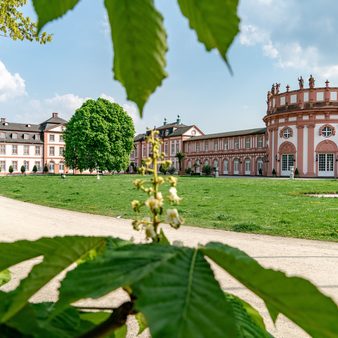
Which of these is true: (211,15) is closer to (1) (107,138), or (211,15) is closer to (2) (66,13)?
(2) (66,13)

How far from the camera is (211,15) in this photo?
1.08 feet

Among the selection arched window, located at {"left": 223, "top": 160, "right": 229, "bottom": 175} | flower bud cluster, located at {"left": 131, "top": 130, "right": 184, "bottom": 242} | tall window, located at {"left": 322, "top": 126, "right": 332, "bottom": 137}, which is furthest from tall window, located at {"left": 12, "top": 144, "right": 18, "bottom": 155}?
flower bud cluster, located at {"left": 131, "top": 130, "right": 184, "bottom": 242}

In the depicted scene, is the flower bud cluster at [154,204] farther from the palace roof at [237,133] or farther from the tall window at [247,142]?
the tall window at [247,142]

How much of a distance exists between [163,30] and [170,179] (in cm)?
55

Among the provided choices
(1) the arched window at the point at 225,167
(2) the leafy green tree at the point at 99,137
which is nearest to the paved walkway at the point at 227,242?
(2) the leafy green tree at the point at 99,137

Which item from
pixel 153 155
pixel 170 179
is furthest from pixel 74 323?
pixel 170 179

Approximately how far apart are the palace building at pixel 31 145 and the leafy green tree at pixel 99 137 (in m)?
27.6

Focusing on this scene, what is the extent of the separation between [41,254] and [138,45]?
0.96 ft

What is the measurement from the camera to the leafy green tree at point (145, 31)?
323 millimetres

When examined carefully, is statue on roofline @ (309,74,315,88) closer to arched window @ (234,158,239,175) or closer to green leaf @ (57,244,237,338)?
arched window @ (234,158,239,175)

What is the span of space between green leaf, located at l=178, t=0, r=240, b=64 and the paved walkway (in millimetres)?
2837

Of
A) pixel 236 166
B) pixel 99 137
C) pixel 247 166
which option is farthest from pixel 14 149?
pixel 247 166

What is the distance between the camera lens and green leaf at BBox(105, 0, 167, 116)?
1.19ft

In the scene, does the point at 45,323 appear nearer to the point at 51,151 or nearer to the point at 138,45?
the point at 138,45
